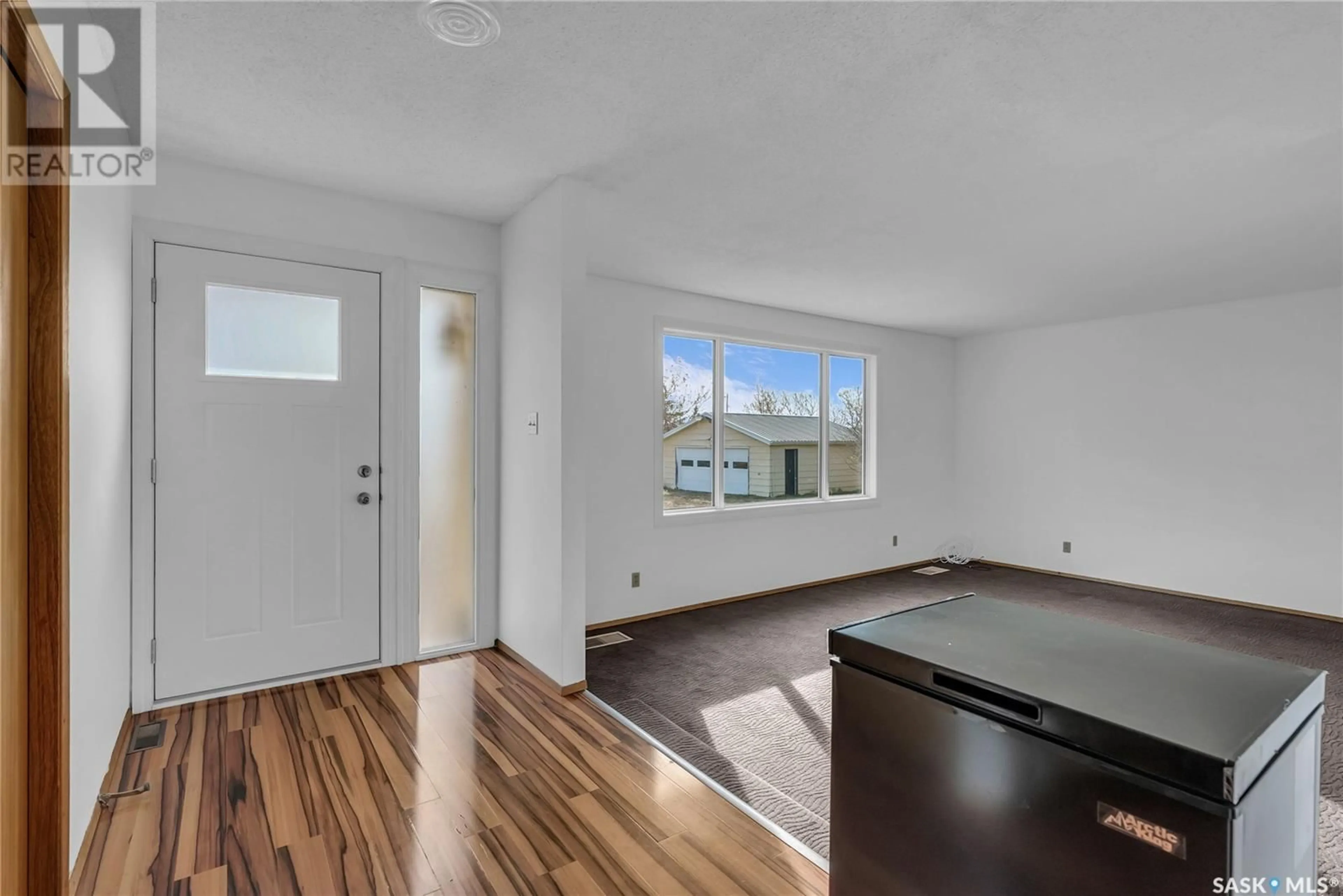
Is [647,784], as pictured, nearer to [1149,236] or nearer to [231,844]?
[231,844]


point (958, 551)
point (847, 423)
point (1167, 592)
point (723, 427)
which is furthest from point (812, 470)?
point (1167, 592)

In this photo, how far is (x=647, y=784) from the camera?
2240mm

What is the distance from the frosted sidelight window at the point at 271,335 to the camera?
9.46ft

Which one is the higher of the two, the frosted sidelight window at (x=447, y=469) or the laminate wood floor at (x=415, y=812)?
the frosted sidelight window at (x=447, y=469)

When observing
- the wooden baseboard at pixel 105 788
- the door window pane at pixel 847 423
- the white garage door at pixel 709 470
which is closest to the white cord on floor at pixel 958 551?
the door window pane at pixel 847 423

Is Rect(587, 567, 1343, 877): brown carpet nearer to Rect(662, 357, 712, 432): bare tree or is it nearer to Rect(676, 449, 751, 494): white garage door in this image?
Rect(676, 449, 751, 494): white garage door

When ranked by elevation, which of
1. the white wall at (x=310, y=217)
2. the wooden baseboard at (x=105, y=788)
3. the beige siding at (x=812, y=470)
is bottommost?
the wooden baseboard at (x=105, y=788)

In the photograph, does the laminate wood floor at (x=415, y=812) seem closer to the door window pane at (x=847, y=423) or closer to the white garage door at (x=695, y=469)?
the white garage door at (x=695, y=469)

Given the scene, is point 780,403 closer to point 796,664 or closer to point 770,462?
point 770,462

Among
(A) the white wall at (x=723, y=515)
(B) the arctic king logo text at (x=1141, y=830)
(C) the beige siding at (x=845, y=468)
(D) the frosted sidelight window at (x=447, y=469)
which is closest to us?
(B) the arctic king logo text at (x=1141, y=830)

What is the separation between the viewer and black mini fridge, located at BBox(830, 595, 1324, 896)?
0.79m

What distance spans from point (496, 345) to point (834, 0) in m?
2.48

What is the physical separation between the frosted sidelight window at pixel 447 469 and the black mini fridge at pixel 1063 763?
9.01ft

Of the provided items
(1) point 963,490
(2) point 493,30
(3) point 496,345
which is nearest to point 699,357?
(3) point 496,345
